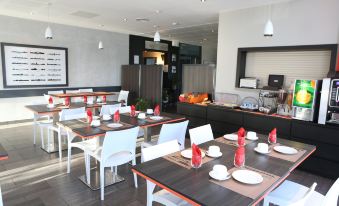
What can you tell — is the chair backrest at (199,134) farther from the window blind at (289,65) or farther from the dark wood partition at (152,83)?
the dark wood partition at (152,83)

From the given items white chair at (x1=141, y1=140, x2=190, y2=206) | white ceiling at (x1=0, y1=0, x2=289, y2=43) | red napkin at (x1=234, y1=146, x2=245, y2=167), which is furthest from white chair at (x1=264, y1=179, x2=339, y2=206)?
white ceiling at (x1=0, y1=0, x2=289, y2=43)

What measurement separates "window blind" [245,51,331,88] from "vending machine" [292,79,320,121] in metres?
0.55

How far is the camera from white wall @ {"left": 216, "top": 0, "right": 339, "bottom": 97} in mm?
3412

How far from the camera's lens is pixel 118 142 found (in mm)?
2529

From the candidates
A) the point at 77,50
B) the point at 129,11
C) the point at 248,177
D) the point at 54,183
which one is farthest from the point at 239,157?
the point at 77,50

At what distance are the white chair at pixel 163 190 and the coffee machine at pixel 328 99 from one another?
7.02 ft

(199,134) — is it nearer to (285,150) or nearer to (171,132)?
(171,132)

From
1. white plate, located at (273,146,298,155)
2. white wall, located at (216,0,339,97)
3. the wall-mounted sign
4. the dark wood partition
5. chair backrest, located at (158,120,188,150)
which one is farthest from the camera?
the wall-mounted sign

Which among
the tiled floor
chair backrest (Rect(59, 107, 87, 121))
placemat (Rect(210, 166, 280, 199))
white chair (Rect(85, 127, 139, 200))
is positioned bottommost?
the tiled floor

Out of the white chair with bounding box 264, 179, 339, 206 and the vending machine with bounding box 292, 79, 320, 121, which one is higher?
the vending machine with bounding box 292, 79, 320, 121

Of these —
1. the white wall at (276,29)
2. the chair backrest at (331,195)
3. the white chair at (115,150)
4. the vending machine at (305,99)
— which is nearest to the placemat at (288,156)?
the chair backrest at (331,195)

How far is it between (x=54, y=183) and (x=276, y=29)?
13.1 ft

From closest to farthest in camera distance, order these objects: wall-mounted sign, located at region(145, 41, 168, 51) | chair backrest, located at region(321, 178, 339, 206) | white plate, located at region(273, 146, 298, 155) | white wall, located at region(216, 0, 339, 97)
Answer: chair backrest, located at region(321, 178, 339, 206) → white plate, located at region(273, 146, 298, 155) → white wall, located at region(216, 0, 339, 97) → wall-mounted sign, located at region(145, 41, 168, 51)

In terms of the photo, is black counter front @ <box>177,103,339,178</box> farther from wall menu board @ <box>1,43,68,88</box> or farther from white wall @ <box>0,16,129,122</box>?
wall menu board @ <box>1,43,68,88</box>
